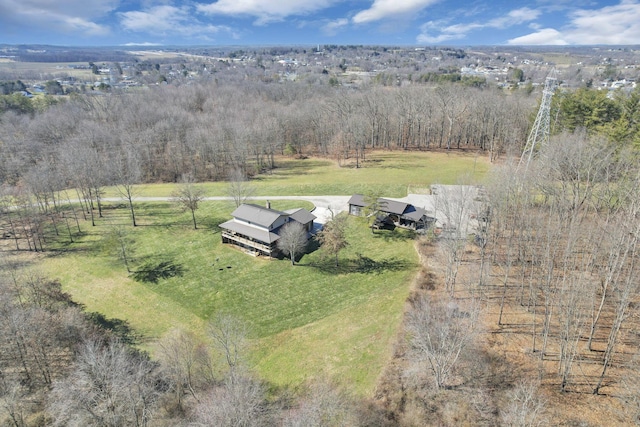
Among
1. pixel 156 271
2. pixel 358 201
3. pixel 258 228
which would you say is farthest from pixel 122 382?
pixel 358 201

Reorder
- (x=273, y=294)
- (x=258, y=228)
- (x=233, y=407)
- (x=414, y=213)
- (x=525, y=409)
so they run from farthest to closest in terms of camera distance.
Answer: (x=414, y=213)
(x=258, y=228)
(x=273, y=294)
(x=233, y=407)
(x=525, y=409)

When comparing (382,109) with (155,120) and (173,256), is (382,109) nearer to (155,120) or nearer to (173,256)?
(155,120)

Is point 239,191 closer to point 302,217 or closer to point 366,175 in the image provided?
point 302,217

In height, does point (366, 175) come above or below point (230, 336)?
above

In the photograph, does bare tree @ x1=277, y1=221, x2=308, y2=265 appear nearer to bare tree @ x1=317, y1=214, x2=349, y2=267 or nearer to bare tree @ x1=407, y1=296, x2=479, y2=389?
Result: bare tree @ x1=317, y1=214, x2=349, y2=267

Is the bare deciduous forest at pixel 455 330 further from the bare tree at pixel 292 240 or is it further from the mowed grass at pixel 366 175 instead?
the mowed grass at pixel 366 175

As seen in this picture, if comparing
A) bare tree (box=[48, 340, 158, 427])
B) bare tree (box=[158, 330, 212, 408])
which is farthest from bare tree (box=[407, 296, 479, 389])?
bare tree (box=[48, 340, 158, 427])

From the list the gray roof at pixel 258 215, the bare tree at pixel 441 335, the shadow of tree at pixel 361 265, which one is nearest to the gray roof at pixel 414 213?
the shadow of tree at pixel 361 265
